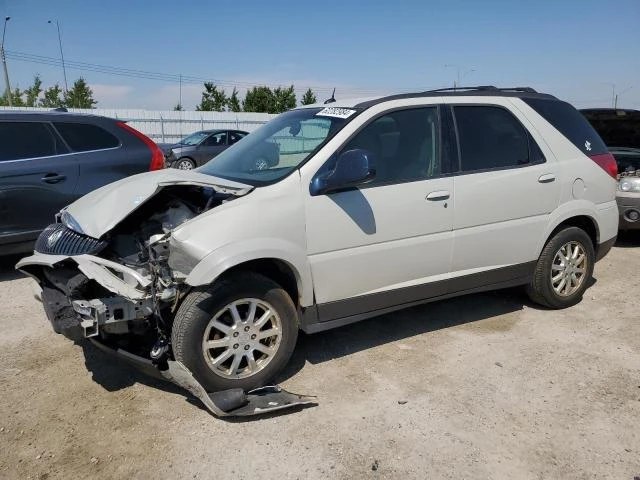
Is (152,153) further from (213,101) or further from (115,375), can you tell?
(213,101)

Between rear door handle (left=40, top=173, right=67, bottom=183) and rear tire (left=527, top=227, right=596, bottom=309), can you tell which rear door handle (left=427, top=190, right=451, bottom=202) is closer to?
rear tire (left=527, top=227, right=596, bottom=309)

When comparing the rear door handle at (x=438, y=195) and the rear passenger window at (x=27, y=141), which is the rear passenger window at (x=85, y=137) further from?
the rear door handle at (x=438, y=195)

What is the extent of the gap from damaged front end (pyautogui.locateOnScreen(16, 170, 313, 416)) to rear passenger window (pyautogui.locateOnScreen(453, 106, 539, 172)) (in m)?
1.83

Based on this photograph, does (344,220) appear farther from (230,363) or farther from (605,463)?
(605,463)

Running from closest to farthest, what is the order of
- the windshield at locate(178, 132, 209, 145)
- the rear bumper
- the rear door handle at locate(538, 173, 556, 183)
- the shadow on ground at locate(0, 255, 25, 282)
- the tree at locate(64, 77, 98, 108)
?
the rear door handle at locate(538, 173, 556, 183) → the shadow on ground at locate(0, 255, 25, 282) → the rear bumper → the windshield at locate(178, 132, 209, 145) → the tree at locate(64, 77, 98, 108)

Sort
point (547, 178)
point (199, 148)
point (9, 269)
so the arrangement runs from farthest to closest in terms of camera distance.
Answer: point (199, 148), point (9, 269), point (547, 178)

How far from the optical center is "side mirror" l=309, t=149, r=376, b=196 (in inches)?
136

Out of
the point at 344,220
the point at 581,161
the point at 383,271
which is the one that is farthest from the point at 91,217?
the point at 581,161

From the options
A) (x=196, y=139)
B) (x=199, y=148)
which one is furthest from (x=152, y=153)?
(x=196, y=139)

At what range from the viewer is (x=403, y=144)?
3.95 meters

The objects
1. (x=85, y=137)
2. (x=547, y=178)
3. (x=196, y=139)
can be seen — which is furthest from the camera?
(x=196, y=139)

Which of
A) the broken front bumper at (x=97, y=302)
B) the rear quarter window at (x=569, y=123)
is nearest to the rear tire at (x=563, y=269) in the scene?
the rear quarter window at (x=569, y=123)

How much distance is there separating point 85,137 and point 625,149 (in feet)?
26.3

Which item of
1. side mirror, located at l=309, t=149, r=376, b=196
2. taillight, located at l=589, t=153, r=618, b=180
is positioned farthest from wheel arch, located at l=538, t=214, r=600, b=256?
side mirror, located at l=309, t=149, r=376, b=196
